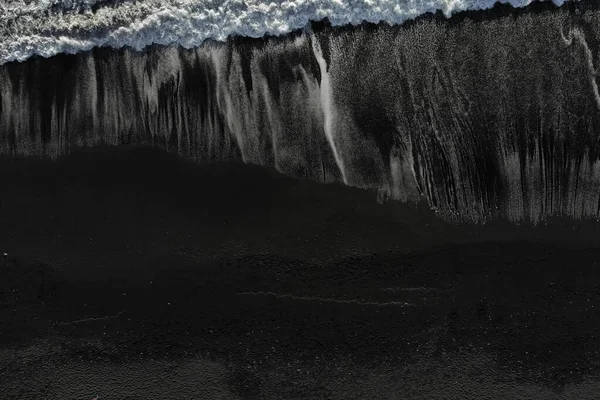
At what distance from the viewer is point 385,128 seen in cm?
404

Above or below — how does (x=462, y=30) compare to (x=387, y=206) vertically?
above

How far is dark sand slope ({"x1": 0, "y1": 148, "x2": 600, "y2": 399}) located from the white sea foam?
2.85ft

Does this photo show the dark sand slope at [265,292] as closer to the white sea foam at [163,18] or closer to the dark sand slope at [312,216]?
the dark sand slope at [312,216]

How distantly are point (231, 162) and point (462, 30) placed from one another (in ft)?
6.51

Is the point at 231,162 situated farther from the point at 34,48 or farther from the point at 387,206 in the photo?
the point at 34,48

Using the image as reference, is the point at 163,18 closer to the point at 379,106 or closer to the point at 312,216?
the point at 379,106

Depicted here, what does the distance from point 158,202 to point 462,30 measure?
2.63m

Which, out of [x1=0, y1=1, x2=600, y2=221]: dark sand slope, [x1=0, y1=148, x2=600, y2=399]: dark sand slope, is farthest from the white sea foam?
[x1=0, y1=148, x2=600, y2=399]: dark sand slope

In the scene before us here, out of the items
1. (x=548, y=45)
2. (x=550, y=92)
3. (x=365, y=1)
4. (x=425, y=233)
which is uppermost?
(x=365, y=1)

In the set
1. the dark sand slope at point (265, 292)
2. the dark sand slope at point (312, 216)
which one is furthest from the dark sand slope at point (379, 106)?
the dark sand slope at point (265, 292)

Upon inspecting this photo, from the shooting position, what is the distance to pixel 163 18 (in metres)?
4.02

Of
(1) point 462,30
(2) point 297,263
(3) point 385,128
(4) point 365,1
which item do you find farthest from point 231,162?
(1) point 462,30

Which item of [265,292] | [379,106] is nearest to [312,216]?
[265,292]

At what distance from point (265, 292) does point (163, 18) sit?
86.8 inches
